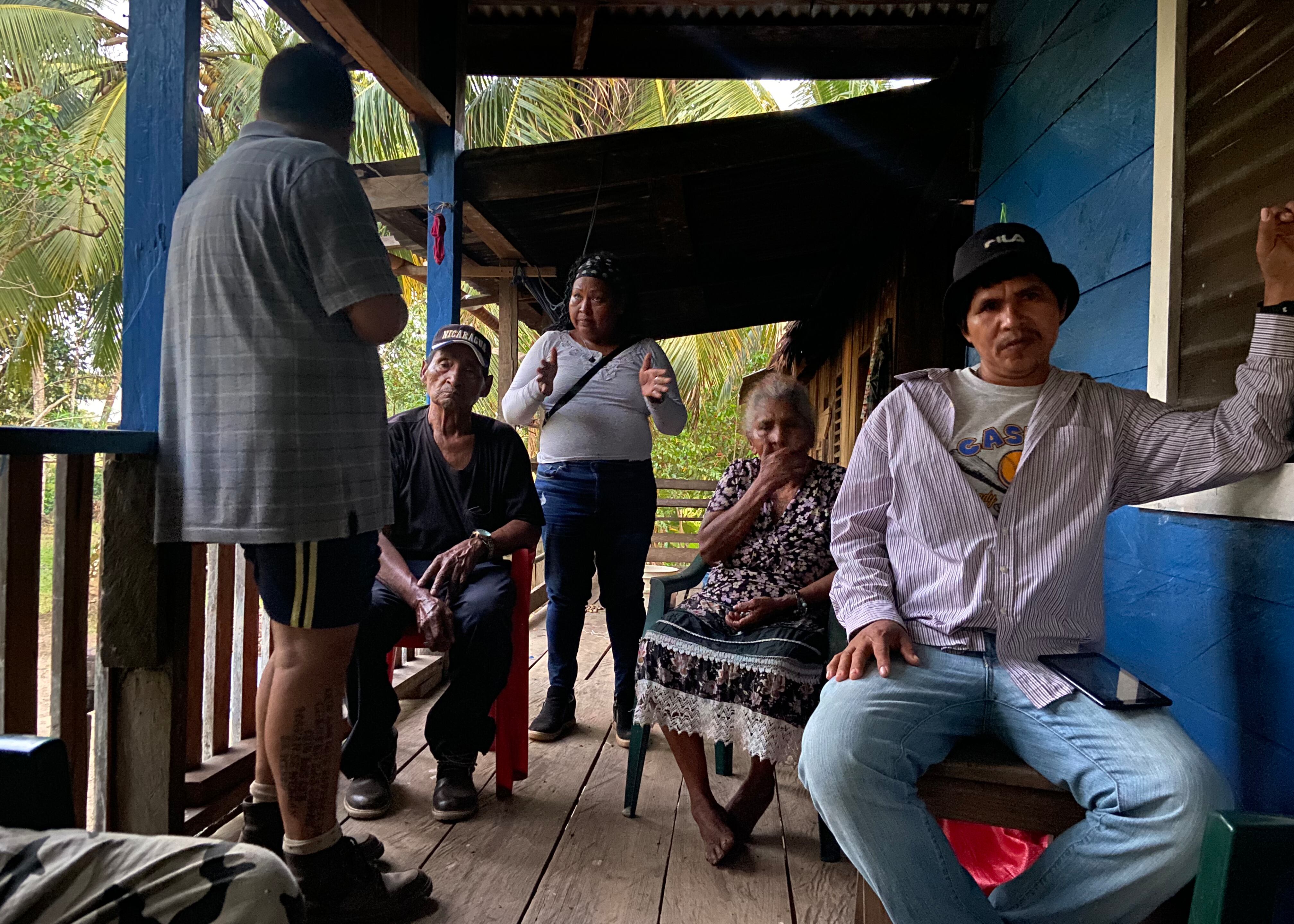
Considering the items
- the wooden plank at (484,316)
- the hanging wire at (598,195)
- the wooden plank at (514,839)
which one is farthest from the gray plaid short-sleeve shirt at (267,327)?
the wooden plank at (484,316)

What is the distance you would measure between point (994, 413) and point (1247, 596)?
20.0 inches

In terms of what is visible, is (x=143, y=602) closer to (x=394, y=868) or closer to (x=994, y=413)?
(x=394, y=868)

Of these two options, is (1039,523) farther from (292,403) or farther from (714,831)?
(292,403)

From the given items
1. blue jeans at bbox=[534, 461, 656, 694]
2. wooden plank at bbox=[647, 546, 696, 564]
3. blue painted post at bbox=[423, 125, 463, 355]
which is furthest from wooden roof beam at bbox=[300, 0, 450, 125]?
wooden plank at bbox=[647, 546, 696, 564]

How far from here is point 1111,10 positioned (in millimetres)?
2018

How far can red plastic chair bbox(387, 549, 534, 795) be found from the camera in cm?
233

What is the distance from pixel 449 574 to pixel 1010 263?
1.60 meters

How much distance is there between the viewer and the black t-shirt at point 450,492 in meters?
2.52

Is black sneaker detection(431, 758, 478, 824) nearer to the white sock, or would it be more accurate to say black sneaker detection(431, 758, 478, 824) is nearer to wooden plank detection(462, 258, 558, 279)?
the white sock

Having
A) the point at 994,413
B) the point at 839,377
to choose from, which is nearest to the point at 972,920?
the point at 994,413

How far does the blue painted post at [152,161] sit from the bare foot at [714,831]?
151cm

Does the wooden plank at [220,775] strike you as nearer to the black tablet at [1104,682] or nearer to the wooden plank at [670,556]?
the black tablet at [1104,682]

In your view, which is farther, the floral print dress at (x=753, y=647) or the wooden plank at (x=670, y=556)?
the wooden plank at (x=670, y=556)

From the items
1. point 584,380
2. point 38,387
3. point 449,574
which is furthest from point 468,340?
point 38,387
